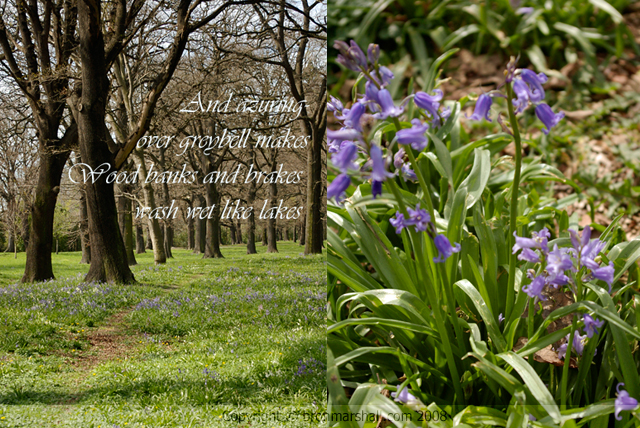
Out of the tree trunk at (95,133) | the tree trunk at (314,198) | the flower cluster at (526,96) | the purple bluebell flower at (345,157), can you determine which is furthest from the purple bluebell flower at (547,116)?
the tree trunk at (95,133)

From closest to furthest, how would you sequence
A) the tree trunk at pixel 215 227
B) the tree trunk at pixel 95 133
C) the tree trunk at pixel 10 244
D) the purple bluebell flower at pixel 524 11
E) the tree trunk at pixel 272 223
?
the purple bluebell flower at pixel 524 11, the tree trunk at pixel 95 133, the tree trunk at pixel 10 244, the tree trunk at pixel 215 227, the tree trunk at pixel 272 223

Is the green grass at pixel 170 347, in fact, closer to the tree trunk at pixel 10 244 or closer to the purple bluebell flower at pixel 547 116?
the tree trunk at pixel 10 244

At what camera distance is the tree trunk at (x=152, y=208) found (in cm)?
512

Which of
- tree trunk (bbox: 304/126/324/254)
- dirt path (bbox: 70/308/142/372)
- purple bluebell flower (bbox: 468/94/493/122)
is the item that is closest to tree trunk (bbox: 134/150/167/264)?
dirt path (bbox: 70/308/142/372)

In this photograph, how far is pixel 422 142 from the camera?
2.83ft

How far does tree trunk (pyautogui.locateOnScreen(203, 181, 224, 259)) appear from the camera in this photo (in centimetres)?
563

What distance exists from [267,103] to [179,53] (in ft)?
3.50

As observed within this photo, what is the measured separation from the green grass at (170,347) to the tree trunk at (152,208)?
0.18 m

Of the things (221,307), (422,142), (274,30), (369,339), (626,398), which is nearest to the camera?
(422,142)

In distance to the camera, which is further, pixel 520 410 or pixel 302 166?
pixel 302 166

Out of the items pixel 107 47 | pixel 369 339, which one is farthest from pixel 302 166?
pixel 369 339

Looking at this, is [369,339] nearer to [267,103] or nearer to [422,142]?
[422,142]

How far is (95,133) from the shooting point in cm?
445

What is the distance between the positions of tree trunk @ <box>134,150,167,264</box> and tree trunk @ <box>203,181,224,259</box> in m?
0.59
